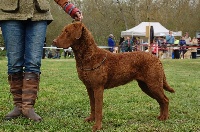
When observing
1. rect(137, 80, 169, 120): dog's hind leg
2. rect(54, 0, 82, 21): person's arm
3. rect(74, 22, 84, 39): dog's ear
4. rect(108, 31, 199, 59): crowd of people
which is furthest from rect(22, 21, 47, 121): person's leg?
rect(108, 31, 199, 59): crowd of people

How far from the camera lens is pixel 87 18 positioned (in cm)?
4050

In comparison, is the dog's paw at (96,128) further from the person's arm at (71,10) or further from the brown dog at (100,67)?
the person's arm at (71,10)

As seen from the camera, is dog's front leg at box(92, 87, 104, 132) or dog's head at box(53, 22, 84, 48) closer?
dog's head at box(53, 22, 84, 48)

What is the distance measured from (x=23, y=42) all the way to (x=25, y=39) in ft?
0.14

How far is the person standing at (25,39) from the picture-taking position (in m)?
4.44

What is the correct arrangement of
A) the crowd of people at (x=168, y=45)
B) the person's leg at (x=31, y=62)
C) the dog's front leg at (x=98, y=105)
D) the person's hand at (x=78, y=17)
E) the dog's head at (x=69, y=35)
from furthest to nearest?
1. the crowd of people at (x=168, y=45)
2. the person's leg at (x=31, y=62)
3. the person's hand at (x=78, y=17)
4. the dog's front leg at (x=98, y=105)
5. the dog's head at (x=69, y=35)

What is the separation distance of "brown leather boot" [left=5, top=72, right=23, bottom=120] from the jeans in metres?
0.08

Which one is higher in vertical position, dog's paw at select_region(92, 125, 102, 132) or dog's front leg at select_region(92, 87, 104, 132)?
dog's front leg at select_region(92, 87, 104, 132)

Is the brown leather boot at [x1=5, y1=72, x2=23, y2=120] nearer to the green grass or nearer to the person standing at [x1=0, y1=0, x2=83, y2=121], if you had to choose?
the person standing at [x1=0, y1=0, x2=83, y2=121]

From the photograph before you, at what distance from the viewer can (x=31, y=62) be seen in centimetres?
452

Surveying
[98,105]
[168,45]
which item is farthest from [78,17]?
[168,45]

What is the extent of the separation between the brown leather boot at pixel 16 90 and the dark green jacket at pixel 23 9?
0.69 meters

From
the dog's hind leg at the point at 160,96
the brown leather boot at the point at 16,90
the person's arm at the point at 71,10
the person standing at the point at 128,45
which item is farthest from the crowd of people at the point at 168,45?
the brown leather boot at the point at 16,90

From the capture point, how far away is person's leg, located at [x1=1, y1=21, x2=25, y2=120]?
14.6 ft
